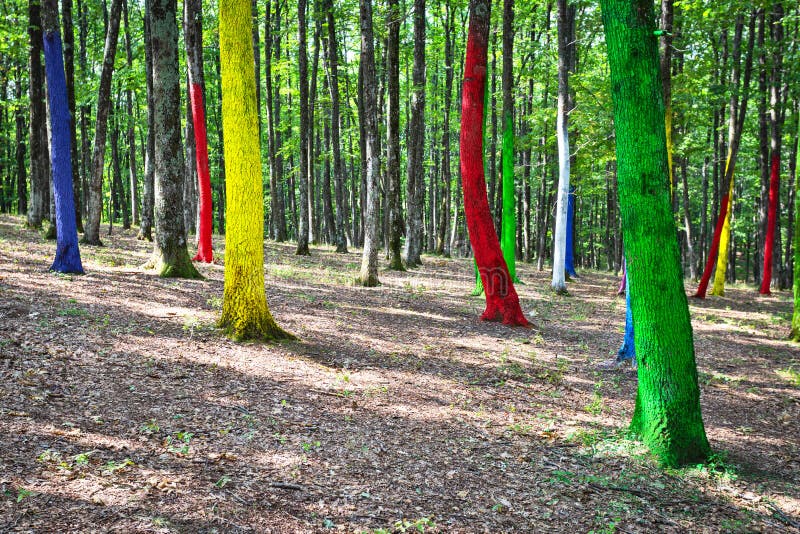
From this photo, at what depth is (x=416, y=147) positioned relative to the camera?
763 inches

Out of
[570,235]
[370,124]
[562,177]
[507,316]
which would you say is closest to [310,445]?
[507,316]

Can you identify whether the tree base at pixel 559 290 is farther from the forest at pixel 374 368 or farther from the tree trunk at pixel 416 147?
the tree trunk at pixel 416 147

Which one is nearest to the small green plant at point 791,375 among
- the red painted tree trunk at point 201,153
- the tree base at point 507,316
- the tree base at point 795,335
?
the tree base at point 795,335

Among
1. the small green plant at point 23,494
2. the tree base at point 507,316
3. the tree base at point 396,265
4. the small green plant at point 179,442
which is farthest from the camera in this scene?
the tree base at point 396,265

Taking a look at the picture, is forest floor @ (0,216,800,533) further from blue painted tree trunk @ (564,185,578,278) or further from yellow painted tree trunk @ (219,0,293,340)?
blue painted tree trunk @ (564,185,578,278)

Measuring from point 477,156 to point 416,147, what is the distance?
8.91 m

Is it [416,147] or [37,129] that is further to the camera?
[416,147]

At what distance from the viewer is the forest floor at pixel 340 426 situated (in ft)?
13.1

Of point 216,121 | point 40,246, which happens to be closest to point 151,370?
point 40,246

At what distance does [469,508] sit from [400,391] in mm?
2660

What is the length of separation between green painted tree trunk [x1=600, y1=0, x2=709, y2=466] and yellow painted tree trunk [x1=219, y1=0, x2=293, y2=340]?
4669 millimetres

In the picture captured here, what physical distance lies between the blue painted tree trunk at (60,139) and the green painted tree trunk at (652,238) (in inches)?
378

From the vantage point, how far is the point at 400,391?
6922mm

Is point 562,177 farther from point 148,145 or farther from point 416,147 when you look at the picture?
point 148,145
